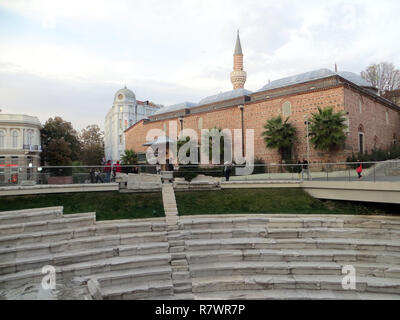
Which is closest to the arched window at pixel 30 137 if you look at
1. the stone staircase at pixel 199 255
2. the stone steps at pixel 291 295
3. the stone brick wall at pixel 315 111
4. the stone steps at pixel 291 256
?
the stone brick wall at pixel 315 111

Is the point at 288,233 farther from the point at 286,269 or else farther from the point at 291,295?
the point at 291,295

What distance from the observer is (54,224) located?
33.6 ft

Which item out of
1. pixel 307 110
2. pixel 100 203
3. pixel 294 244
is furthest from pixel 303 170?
pixel 307 110

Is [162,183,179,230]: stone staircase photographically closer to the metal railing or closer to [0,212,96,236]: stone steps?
the metal railing

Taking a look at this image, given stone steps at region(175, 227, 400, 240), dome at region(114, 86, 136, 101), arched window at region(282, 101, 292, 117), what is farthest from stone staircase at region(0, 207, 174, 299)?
dome at region(114, 86, 136, 101)

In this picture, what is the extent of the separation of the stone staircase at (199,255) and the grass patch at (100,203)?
0.56 m

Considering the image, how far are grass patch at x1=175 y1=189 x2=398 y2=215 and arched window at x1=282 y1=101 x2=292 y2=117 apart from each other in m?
13.3

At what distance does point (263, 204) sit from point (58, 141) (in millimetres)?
35792

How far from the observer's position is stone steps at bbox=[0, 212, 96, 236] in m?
9.61

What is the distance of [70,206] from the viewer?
Answer: 1180cm

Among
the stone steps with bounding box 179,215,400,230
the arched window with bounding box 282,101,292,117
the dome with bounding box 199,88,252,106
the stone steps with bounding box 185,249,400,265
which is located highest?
the dome with bounding box 199,88,252,106
